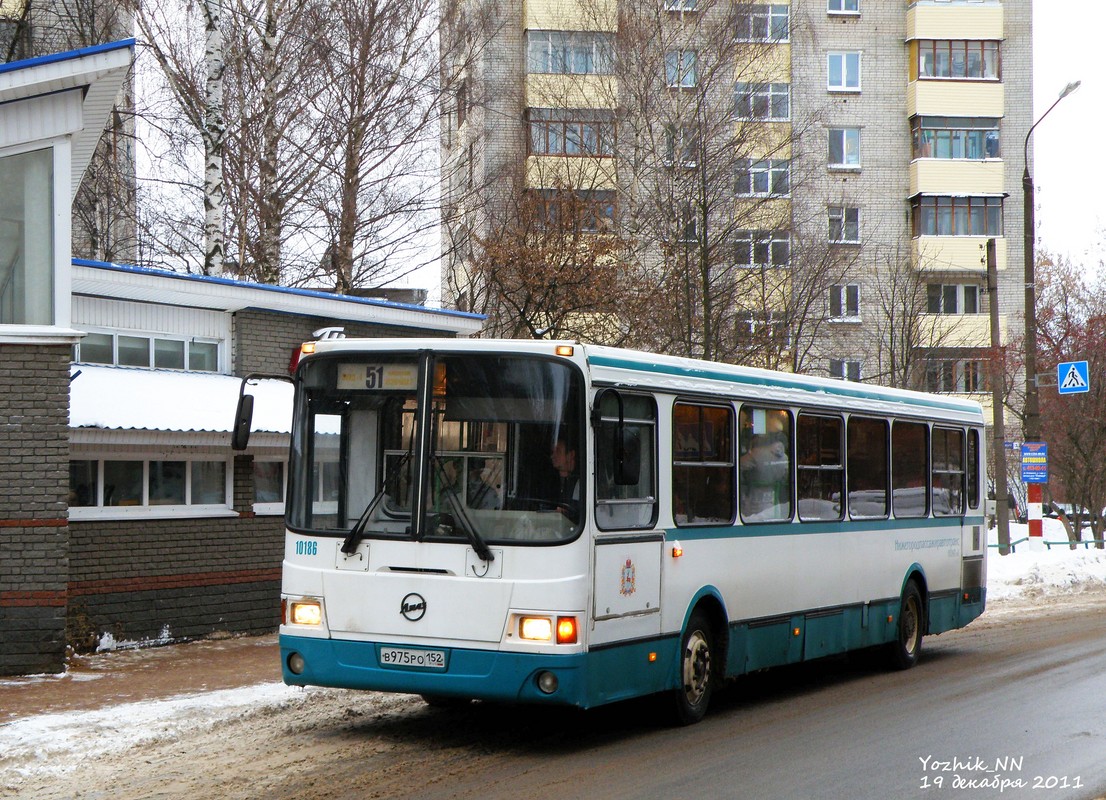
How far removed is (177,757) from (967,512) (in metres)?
9.97

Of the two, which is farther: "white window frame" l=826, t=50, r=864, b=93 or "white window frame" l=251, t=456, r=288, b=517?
"white window frame" l=826, t=50, r=864, b=93

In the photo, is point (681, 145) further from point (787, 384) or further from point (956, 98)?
point (956, 98)

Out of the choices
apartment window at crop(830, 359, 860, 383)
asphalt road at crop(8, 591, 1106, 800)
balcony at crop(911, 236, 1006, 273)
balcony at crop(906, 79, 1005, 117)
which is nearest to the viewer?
asphalt road at crop(8, 591, 1106, 800)

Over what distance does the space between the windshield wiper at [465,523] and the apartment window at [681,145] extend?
1837 cm

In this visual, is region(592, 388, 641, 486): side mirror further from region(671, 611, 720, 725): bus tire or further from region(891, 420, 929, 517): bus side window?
region(891, 420, 929, 517): bus side window

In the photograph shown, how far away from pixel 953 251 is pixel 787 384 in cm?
3557

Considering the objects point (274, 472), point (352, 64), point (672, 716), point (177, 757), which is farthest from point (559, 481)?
point (352, 64)

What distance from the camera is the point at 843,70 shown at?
47031mm

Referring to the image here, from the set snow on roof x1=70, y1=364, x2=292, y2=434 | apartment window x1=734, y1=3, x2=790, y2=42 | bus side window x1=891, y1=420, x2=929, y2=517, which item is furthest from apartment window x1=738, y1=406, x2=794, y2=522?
apartment window x1=734, y1=3, x2=790, y2=42

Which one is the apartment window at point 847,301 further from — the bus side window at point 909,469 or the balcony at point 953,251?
the bus side window at point 909,469

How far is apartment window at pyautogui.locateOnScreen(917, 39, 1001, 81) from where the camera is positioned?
46.2m

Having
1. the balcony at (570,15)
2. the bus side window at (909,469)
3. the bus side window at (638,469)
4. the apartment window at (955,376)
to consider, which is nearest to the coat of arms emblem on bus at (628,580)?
the bus side window at (638,469)

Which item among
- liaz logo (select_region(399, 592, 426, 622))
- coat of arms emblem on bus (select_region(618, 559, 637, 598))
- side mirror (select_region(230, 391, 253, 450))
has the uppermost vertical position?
side mirror (select_region(230, 391, 253, 450))

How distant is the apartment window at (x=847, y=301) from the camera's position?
4284 cm
